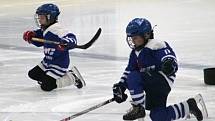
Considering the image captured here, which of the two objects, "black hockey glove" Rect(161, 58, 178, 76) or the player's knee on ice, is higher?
"black hockey glove" Rect(161, 58, 178, 76)

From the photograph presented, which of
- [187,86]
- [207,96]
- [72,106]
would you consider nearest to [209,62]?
[187,86]

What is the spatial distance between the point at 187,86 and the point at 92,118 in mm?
967

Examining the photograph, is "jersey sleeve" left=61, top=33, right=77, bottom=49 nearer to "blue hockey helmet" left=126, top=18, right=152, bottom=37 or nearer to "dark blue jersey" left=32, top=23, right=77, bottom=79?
"dark blue jersey" left=32, top=23, right=77, bottom=79

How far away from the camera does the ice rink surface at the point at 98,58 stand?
323 centimetres

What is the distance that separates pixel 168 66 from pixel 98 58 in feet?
8.28

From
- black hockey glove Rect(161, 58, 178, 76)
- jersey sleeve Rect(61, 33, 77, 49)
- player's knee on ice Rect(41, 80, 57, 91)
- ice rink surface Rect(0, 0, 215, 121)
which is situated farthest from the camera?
player's knee on ice Rect(41, 80, 57, 91)

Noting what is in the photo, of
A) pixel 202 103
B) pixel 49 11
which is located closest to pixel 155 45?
pixel 202 103

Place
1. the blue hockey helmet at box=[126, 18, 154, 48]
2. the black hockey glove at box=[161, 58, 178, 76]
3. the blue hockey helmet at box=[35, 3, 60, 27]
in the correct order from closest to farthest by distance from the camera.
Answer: the black hockey glove at box=[161, 58, 178, 76] < the blue hockey helmet at box=[126, 18, 154, 48] < the blue hockey helmet at box=[35, 3, 60, 27]

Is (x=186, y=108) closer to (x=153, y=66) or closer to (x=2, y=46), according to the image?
(x=153, y=66)

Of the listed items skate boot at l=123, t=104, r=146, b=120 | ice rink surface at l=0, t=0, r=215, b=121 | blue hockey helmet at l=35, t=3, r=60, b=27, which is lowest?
ice rink surface at l=0, t=0, r=215, b=121

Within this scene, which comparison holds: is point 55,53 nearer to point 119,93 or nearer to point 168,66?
point 119,93

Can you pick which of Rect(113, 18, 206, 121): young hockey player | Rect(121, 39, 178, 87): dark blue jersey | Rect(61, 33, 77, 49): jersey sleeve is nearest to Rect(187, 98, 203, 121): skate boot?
Rect(113, 18, 206, 121): young hockey player

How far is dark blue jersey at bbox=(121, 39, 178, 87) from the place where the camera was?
8.53 ft

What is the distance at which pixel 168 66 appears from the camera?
2.47m
